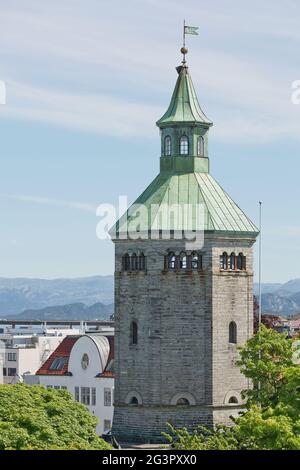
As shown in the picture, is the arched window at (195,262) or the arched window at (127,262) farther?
the arched window at (127,262)

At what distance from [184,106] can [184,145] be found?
95.7 inches

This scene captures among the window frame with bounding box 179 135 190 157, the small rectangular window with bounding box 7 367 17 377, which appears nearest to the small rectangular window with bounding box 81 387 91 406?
the window frame with bounding box 179 135 190 157

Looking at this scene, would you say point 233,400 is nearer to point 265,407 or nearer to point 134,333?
point 134,333

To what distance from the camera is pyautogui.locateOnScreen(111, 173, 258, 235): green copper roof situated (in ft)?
337

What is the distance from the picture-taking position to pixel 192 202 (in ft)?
340

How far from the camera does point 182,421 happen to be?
101125 mm

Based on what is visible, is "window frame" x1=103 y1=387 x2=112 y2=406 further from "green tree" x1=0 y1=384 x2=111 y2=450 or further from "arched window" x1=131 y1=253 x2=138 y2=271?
"green tree" x1=0 y1=384 x2=111 y2=450

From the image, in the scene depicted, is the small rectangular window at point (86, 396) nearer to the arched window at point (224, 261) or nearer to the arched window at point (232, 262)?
the arched window at point (232, 262)

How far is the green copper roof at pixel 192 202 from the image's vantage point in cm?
10262

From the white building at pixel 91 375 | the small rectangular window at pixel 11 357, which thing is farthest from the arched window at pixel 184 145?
the small rectangular window at pixel 11 357

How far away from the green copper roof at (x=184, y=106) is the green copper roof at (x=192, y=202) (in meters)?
3.33

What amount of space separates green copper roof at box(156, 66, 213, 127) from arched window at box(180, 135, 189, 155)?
1154 mm

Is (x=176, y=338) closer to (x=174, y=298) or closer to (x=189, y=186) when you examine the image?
(x=174, y=298)
